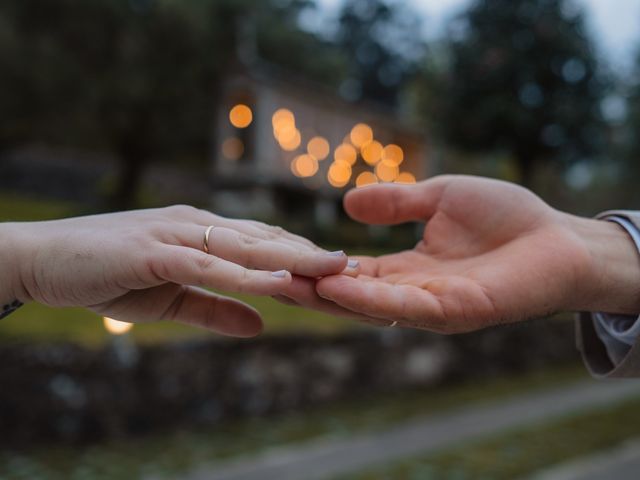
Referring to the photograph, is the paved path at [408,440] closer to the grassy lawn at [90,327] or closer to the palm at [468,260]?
the grassy lawn at [90,327]

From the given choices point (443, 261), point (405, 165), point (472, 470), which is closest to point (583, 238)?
point (443, 261)

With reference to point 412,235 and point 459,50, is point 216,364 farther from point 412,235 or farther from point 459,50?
point 412,235

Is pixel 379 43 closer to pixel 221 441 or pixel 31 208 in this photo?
pixel 31 208

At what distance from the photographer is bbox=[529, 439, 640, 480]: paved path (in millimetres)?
4438

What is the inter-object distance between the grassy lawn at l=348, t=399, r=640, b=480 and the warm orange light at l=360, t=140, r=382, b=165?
866cm

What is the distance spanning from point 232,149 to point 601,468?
29.8ft

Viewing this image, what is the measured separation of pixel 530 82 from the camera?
932 centimetres

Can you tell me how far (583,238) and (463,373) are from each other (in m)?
6.01

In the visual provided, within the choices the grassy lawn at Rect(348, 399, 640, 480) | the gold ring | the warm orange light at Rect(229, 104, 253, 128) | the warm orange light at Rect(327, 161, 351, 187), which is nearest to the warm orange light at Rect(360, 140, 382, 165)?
the warm orange light at Rect(327, 161, 351, 187)

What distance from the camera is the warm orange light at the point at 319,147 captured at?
41.2 ft

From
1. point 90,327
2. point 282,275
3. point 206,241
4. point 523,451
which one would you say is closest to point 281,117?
point 90,327

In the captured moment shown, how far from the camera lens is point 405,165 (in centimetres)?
1511

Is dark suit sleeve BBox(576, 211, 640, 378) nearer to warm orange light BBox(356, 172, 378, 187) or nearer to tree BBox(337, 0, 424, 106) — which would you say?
warm orange light BBox(356, 172, 378, 187)

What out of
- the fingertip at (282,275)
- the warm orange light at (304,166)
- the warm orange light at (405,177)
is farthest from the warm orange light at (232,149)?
the fingertip at (282,275)
